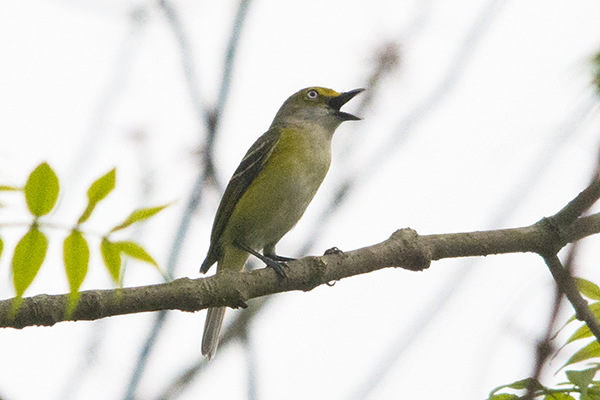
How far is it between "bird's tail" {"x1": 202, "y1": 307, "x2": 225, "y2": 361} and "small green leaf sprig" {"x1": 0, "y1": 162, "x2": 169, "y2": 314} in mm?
3740

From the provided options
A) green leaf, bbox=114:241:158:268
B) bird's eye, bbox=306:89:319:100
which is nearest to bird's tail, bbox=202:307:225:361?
bird's eye, bbox=306:89:319:100

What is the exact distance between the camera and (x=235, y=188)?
6789mm

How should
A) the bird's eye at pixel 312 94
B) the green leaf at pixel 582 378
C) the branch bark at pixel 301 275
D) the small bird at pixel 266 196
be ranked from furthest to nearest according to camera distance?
the bird's eye at pixel 312 94 → the small bird at pixel 266 196 → the branch bark at pixel 301 275 → the green leaf at pixel 582 378

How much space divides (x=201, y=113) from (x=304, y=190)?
142 centimetres

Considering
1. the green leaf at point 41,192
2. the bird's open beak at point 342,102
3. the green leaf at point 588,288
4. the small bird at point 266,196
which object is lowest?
the green leaf at point 588,288

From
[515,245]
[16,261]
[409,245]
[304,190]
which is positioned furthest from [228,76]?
[16,261]

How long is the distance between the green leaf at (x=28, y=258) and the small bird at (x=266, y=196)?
12.9 ft

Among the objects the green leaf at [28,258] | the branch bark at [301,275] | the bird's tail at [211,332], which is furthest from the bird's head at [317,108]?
the green leaf at [28,258]

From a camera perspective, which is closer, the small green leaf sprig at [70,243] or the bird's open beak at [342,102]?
the small green leaf sprig at [70,243]

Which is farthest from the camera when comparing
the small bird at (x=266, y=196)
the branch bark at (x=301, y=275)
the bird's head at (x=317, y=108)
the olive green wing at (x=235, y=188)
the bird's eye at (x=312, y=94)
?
the bird's eye at (x=312, y=94)

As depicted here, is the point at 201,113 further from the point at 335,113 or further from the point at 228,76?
the point at 335,113

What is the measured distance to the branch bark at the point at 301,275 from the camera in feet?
9.53

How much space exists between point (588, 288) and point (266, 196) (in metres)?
4.24

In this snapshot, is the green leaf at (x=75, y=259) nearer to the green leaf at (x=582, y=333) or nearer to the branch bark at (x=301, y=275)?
the branch bark at (x=301, y=275)
